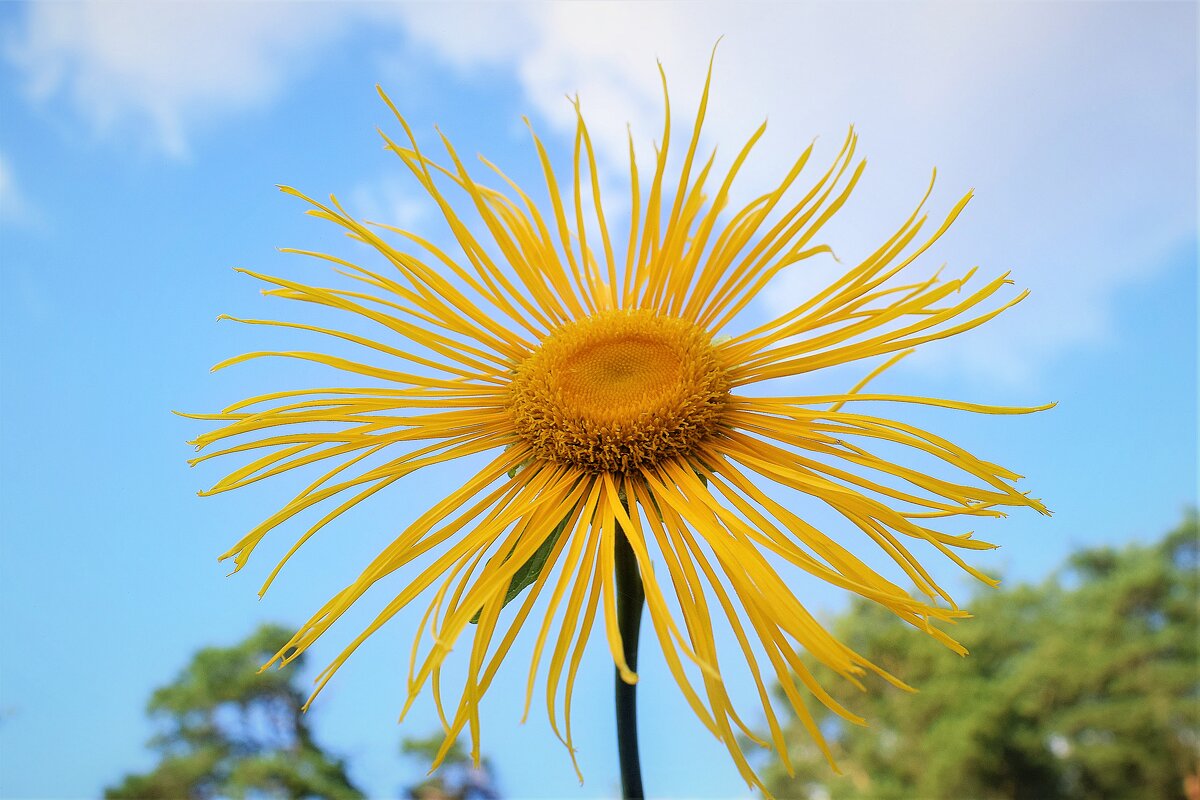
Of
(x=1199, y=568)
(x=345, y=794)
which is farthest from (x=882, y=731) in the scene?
(x=345, y=794)

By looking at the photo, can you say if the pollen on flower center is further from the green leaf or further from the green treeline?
the green treeline

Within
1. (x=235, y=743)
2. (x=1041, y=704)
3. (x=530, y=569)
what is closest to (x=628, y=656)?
(x=530, y=569)

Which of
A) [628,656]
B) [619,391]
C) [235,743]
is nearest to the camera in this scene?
[628,656]

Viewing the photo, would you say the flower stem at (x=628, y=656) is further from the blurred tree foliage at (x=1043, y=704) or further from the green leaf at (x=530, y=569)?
the blurred tree foliage at (x=1043, y=704)

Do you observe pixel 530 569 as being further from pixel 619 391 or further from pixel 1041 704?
pixel 1041 704

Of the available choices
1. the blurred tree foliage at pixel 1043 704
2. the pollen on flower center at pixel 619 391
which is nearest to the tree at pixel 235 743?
the pollen on flower center at pixel 619 391

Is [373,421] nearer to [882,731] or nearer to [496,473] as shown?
[496,473]

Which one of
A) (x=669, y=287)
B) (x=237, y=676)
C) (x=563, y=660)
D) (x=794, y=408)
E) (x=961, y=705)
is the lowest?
(x=563, y=660)
